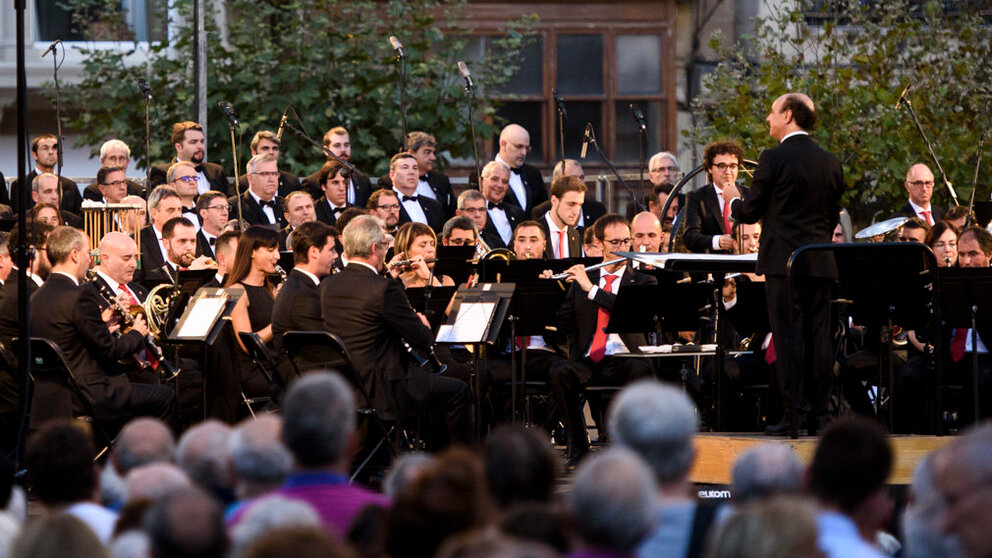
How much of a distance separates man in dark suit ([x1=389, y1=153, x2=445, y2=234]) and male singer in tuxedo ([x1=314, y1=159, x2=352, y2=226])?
397 mm

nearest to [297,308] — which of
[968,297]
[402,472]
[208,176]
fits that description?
[968,297]

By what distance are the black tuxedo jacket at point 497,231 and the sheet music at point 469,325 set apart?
2437 mm

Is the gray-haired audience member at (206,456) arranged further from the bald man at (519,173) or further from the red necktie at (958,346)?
the bald man at (519,173)

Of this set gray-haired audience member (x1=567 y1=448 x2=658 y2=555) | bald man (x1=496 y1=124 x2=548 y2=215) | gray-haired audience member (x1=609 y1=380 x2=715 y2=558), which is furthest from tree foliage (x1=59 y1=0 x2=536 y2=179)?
gray-haired audience member (x1=567 y1=448 x2=658 y2=555)

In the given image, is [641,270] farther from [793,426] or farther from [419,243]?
[793,426]

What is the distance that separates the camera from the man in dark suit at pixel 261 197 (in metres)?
11.8

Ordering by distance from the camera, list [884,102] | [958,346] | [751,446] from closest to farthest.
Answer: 1. [751,446]
2. [958,346]
3. [884,102]

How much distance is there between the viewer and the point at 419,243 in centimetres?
976

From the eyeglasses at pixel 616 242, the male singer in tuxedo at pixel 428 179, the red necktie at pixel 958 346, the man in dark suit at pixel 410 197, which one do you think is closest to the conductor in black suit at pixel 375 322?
the eyeglasses at pixel 616 242

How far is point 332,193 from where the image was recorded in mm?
11836

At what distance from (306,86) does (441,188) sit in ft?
9.72

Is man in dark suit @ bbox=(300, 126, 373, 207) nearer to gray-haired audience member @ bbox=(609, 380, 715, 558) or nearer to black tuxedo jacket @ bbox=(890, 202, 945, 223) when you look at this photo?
black tuxedo jacket @ bbox=(890, 202, 945, 223)

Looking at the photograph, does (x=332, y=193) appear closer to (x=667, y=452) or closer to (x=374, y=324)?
(x=374, y=324)

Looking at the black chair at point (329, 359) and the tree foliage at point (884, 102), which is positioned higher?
the tree foliage at point (884, 102)
